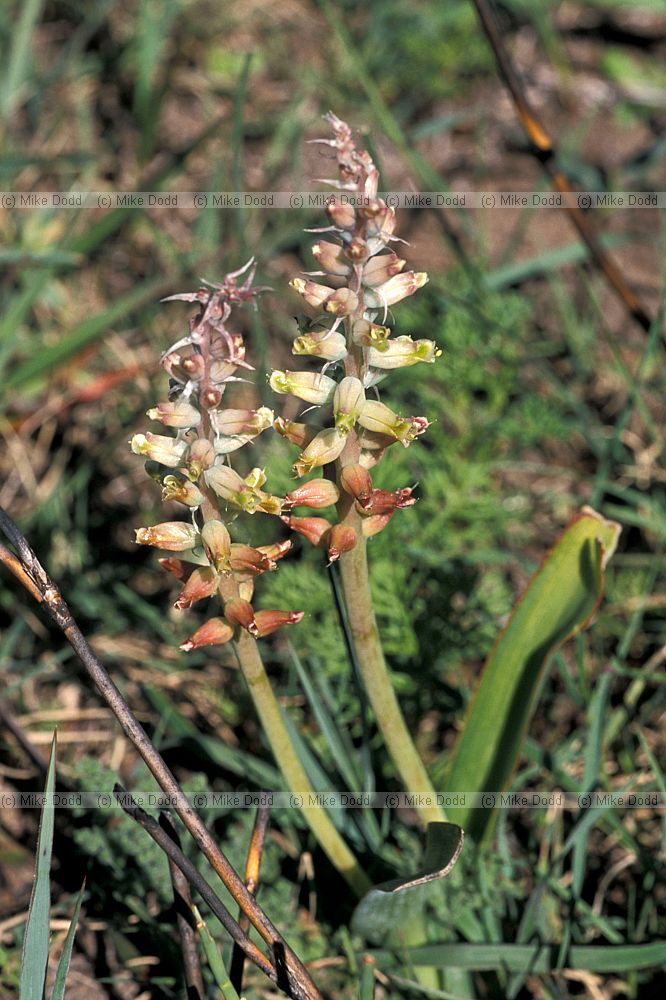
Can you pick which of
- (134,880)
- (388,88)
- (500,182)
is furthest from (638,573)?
(388,88)

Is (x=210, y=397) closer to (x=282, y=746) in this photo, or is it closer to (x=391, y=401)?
(x=282, y=746)

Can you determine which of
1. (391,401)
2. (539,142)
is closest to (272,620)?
(391,401)

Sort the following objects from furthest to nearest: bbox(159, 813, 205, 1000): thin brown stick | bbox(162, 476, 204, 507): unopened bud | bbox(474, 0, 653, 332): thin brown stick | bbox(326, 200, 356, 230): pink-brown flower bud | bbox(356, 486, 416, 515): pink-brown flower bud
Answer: bbox(474, 0, 653, 332): thin brown stick
bbox(159, 813, 205, 1000): thin brown stick
bbox(356, 486, 416, 515): pink-brown flower bud
bbox(162, 476, 204, 507): unopened bud
bbox(326, 200, 356, 230): pink-brown flower bud

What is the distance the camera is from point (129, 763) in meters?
3.24

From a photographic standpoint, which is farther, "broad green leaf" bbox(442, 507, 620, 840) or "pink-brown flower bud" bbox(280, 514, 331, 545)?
"broad green leaf" bbox(442, 507, 620, 840)

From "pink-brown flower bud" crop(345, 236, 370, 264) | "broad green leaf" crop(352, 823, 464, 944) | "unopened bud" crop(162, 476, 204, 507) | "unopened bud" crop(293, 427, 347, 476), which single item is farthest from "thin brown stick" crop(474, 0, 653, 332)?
"broad green leaf" crop(352, 823, 464, 944)

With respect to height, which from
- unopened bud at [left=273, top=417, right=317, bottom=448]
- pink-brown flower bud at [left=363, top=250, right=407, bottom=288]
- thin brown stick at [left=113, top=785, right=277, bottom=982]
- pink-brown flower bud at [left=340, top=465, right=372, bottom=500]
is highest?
pink-brown flower bud at [left=363, top=250, right=407, bottom=288]

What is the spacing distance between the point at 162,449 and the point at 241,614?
32cm

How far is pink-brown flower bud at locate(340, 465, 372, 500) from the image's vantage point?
169 centimetres

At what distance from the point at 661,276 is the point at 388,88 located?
5.51ft

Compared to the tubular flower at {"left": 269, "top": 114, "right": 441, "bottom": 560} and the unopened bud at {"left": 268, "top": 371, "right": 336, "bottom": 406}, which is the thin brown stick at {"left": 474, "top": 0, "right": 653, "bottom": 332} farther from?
the unopened bud at {"left": 268, "top": 371, "right": 336, "bottom": 406}

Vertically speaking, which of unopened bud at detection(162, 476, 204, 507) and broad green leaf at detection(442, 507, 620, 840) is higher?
unopened bud at detection(162, 476, 204, 507)

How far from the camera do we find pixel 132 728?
174 centimetres

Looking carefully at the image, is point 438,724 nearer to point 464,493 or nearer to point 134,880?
point 464,493
